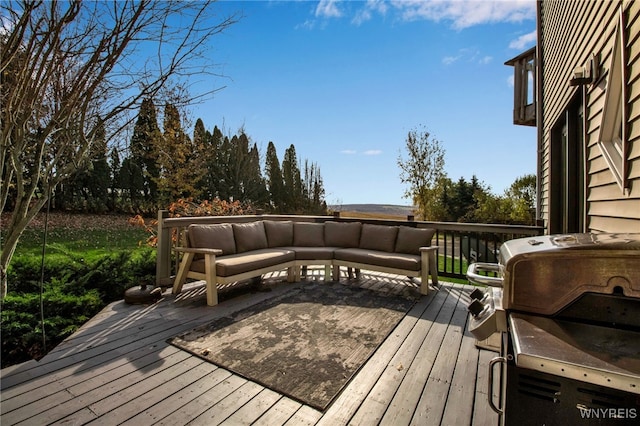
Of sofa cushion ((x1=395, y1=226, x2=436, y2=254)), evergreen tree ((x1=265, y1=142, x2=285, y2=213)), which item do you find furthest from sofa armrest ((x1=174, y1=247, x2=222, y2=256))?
evergreen tree ((x1=265, y1=142, x2=285, y2=213))

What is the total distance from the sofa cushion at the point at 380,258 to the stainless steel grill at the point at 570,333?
2663mm

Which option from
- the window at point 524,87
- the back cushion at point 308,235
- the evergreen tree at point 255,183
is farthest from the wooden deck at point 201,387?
the evergreen tree at point 255,183

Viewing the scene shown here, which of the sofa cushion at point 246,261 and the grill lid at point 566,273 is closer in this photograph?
the grill lid at point 566,273

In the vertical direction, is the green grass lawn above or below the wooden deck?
above

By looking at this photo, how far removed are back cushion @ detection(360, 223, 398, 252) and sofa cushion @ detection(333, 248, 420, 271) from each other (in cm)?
12

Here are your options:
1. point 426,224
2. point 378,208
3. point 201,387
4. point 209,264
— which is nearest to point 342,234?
point 426,224

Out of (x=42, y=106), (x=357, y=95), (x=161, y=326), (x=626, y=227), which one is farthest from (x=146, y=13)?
(x=357, y=95)

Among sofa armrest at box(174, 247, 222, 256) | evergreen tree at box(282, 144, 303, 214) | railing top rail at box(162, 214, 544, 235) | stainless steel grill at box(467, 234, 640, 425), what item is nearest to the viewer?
stainless steel grill at box(467, 234, 640, 425)

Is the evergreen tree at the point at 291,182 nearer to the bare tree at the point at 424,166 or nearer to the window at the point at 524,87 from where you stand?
the bare tree at the point at 424,166

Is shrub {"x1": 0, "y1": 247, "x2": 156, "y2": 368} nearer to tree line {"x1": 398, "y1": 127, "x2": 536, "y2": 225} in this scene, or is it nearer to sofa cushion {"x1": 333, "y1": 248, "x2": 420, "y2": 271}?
sofa cushion {"x1": 333, "y1": 248, "x2": 420, "y2": 271}

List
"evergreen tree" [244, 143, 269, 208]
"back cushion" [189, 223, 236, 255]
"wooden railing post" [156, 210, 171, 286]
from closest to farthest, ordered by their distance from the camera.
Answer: "back cushion" [189, 223, 236, 255] → "wooden railing post" [156, 210, 171, 286] → "evergreen tree" [244, 143, 269, 208]

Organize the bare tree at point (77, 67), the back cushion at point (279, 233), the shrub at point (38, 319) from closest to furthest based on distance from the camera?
the bare tree at point (77, 67) → the shrub at point (38, 319) → the back cushion at point (279, 233)

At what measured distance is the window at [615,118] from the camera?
78.5 inches

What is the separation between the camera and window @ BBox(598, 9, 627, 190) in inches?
78.5
